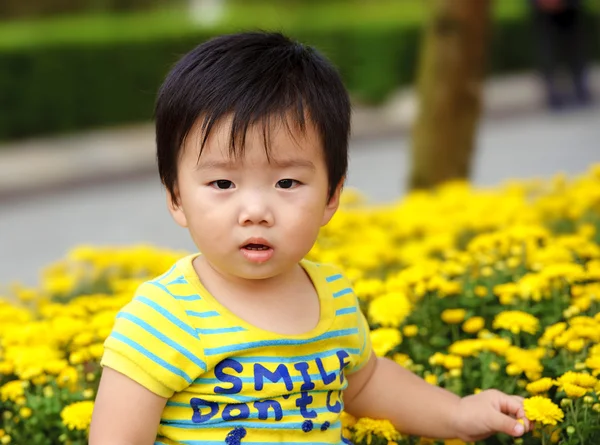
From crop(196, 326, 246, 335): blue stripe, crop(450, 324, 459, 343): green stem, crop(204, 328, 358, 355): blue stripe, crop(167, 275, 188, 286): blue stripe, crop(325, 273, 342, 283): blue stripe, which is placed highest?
crop(167, 275, 188, 286): blue stripe

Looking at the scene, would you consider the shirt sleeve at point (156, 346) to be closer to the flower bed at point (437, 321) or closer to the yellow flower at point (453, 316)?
the flower bed at point (437, 321)

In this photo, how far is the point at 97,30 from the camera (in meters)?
13.0

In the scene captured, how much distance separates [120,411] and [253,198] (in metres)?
0.46

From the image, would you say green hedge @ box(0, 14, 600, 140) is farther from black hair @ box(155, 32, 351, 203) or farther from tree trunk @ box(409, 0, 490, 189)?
black hair @ box(155, 32, 351, 203)

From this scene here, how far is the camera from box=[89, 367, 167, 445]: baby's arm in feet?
6.59

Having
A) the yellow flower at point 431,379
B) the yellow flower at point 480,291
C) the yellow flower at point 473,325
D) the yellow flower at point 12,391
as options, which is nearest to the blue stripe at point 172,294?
the yellow flower at point 12,391

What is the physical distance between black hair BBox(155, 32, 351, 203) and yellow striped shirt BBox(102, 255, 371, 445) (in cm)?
26

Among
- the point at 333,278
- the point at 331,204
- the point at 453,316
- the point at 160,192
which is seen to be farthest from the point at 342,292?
the point at 160,192

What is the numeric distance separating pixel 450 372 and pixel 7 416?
1091mm

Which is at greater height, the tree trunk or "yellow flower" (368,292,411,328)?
the tree trunk

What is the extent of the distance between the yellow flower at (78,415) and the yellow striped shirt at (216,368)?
0.32 metres

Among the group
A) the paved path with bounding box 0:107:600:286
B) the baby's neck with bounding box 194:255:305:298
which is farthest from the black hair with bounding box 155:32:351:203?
the paved path with bounding box 0:107:600:286

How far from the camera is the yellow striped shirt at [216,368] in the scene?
2.04 metres

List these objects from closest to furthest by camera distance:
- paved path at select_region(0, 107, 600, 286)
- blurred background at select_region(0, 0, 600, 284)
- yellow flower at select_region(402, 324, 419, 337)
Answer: yellow flower at select_region(402, 324, 419, 337), blurred background at select_region(0, 0, 600, 284), paved path at select_region(0, 107, 600, 286)
